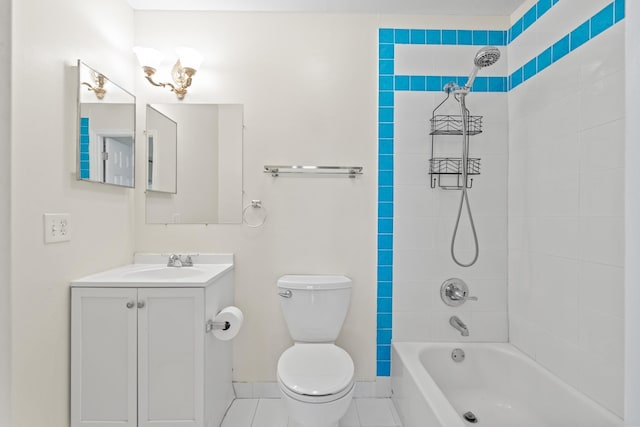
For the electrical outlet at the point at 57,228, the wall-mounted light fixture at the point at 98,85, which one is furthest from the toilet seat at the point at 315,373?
the wall-mounted light fixture at the point at 98,85

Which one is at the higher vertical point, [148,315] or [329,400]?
[148,315]

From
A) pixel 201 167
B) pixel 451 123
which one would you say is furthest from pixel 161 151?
pixel 451 123

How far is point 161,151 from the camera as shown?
2090mm

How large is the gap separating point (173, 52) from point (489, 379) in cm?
272

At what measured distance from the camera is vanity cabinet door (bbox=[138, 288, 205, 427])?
5.07ft

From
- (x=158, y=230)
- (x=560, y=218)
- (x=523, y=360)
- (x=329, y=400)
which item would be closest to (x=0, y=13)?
(x=158, y=230)

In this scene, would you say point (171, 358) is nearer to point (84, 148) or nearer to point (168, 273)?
point (168, 273)

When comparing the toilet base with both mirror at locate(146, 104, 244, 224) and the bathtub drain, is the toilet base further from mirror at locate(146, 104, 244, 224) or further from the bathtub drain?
mirror at locate(146, 104, 244, 224)

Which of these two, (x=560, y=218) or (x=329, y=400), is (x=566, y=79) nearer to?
(x=560, y=218)

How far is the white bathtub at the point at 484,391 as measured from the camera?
1.43m

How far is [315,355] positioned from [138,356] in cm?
84

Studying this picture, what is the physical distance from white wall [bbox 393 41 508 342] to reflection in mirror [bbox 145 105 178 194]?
1.38 meters

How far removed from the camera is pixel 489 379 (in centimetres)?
196

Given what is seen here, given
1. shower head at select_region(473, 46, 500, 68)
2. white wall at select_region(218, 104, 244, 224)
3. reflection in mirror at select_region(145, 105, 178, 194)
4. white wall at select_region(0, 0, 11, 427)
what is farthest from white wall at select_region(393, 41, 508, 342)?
white wall at select_region(0, 0, 11, 427)
